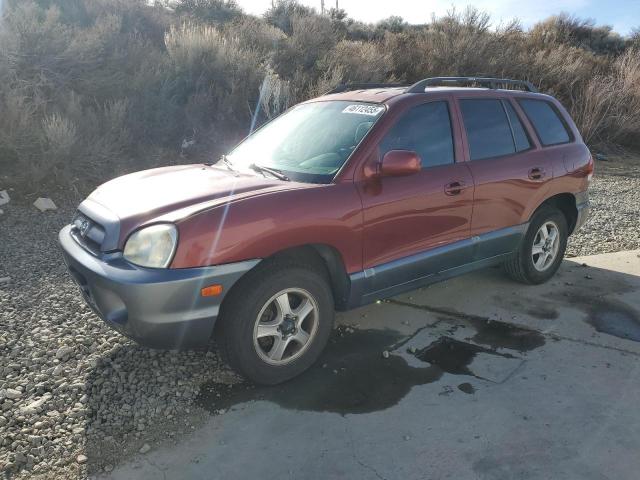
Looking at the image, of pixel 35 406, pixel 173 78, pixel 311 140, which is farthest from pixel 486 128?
pixel 173 78

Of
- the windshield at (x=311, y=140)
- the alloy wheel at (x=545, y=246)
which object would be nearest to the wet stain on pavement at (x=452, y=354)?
the windshield at (x=311, y=140)

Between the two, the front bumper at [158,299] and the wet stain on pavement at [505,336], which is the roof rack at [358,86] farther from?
the front bumper at [158,299]

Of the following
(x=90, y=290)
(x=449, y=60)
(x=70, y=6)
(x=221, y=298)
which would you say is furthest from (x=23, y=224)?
(x=449, y=60)

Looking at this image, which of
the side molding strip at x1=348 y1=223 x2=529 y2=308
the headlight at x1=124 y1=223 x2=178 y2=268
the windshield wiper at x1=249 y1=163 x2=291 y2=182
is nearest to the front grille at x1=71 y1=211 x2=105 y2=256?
the headlight at x1=124 y1=223 x2=178 y2=268

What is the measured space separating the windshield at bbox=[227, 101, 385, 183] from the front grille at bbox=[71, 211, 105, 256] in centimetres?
117

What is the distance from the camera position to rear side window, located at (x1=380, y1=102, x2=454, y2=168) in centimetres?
385

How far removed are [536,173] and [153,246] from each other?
3379mm

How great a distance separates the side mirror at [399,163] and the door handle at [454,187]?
0.59 metres

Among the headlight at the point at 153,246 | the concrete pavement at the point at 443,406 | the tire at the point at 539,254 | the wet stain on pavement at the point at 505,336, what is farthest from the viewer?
the tire at the point at 539,254

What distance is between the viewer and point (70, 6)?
40.7 ft

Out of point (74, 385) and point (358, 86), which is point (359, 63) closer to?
point (358, 86)

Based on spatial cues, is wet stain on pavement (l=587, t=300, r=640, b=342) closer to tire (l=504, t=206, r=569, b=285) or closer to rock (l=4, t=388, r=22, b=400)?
tire (l=504, t=206, r=569, b=285)

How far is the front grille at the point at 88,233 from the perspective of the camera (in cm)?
328

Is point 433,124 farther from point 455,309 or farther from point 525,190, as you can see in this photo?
point 455,309
